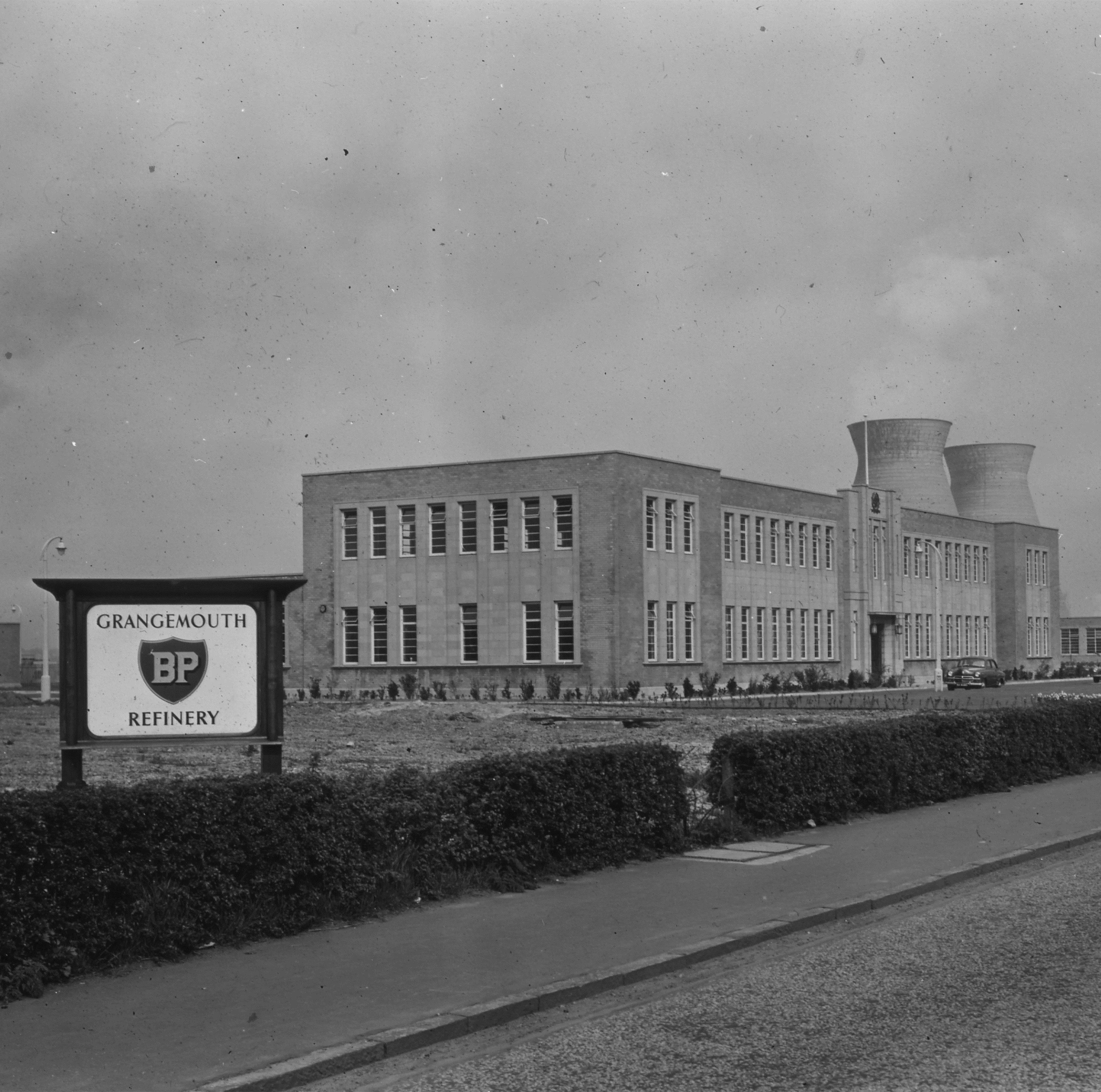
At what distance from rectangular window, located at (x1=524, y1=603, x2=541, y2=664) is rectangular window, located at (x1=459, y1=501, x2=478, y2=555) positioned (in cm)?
356

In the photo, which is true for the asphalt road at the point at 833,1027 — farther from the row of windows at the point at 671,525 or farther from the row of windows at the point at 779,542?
the row of windows at the point at 779,542

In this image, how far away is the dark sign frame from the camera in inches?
369

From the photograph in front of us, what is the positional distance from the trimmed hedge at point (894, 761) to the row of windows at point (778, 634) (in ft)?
134

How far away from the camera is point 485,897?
1111cm

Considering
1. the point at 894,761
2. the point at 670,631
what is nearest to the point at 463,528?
the point at 670,631

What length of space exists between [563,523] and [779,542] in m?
14.0

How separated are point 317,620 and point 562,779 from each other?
2026 inches

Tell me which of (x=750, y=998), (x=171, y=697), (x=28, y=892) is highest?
(x=171, y=697)

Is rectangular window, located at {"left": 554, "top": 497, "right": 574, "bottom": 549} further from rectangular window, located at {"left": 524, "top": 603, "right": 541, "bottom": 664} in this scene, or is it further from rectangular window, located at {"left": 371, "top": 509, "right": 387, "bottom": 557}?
rectangular window, located at {"left": 371, "top": 509, "right": 387, "bottom": 557}

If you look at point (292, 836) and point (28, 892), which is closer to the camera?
point (28, 892)

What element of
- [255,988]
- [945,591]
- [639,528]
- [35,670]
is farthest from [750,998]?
[35,670]

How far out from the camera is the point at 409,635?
61219 mm

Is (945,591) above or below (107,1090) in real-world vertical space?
above

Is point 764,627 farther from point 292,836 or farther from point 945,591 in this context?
point 292,836
